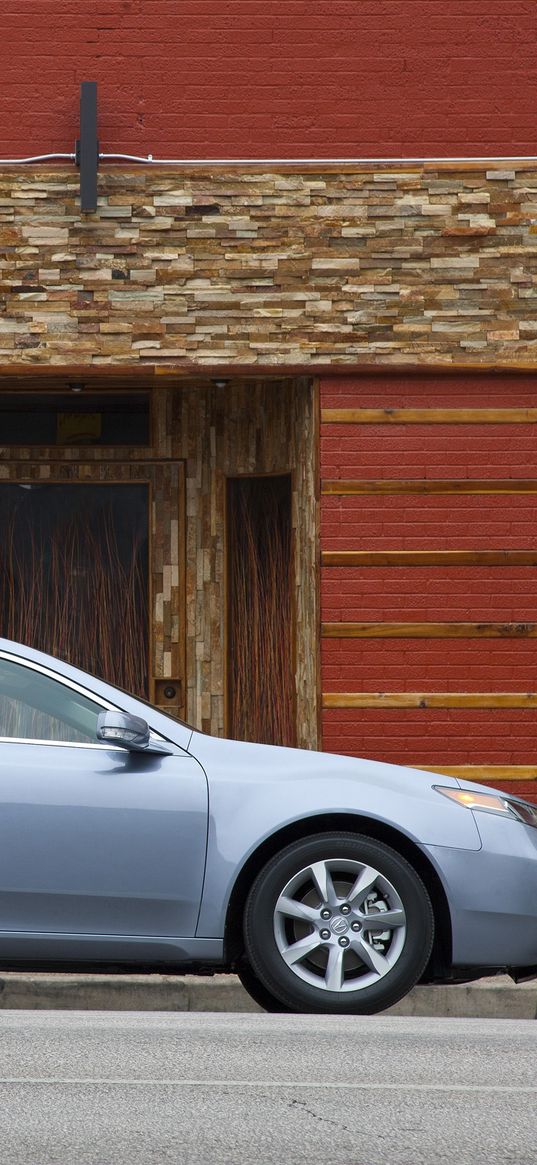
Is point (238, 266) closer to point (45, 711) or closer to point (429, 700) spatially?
point (429, 700)

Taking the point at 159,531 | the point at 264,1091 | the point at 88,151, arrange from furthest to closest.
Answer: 1. the point at 159,531
2. the point at 88,151
3. the point at 264,1091

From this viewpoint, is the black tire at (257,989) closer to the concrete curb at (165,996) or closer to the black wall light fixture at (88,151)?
the concrete curb at (165,996)

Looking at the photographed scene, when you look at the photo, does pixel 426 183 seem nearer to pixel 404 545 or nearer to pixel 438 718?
pixel 404 545

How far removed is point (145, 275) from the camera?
1027 cm

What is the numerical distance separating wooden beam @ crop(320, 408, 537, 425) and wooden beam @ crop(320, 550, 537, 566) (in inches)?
34.3

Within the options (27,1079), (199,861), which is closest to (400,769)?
(199,861)

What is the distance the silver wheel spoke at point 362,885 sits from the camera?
226 inches

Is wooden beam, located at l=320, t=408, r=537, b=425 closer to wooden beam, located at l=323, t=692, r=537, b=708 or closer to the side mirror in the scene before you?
wooden beam, located at l=323, t=692, r=537, b=708

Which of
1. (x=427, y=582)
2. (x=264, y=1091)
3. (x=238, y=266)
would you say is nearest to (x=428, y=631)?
(x=427, y=582)

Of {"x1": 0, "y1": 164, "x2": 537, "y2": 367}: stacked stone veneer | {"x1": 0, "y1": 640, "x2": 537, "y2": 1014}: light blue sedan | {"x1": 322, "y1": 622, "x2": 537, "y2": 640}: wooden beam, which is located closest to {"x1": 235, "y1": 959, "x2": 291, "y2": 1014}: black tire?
{"x1": 0, "y1": 640, "x2": 537, "y2": 1014}: light blue sedan

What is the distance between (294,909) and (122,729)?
937 mm

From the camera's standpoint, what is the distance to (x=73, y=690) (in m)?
5.91

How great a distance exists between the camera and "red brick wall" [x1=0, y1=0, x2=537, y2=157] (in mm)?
10344

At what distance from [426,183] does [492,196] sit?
0.46 meters
